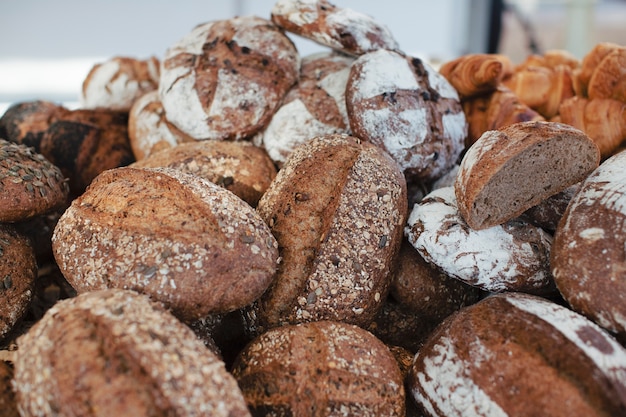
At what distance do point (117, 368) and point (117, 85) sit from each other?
203cm

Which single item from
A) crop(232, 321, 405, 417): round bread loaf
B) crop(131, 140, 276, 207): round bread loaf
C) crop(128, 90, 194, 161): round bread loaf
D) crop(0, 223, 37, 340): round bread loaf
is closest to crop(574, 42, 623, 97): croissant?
crop(131, 140, 276, 207): round bread loaf

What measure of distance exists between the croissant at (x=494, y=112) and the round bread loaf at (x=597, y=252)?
0.68 metres

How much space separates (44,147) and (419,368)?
1.98 metres

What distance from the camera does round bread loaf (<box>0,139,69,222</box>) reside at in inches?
66.1

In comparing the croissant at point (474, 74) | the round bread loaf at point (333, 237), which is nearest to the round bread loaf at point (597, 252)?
the round bread loaf at point (333, 237)

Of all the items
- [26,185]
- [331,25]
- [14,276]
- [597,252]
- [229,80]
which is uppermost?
[331,25]

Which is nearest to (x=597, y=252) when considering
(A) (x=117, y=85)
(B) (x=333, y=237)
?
(B) (x=333, y=237)

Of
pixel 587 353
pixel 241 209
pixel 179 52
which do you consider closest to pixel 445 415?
pixel 587 353

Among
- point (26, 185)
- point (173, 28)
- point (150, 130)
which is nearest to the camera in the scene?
point (26, 185)

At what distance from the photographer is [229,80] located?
2.18 m

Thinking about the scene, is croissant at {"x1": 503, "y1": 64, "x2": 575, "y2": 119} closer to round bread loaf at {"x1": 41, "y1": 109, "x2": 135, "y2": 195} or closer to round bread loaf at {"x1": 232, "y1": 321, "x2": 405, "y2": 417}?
round bread loaf at {"x1": 232, "y1": 321, "x2": 405, "y2": 417}

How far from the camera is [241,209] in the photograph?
1.57 meters

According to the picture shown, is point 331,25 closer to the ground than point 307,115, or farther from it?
farther from it

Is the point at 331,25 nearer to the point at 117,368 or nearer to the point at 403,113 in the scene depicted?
the point at 403,113
